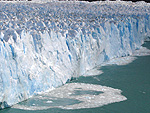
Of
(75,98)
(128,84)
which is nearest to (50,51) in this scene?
(75,98)

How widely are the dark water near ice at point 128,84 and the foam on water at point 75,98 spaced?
11 centimetres

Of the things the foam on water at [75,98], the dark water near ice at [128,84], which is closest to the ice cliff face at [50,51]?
the foam on water at [75,98]

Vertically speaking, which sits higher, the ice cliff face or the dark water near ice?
the ice cliff face

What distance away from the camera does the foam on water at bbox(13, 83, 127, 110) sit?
471 cm

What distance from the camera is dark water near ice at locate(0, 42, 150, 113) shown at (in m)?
4.67

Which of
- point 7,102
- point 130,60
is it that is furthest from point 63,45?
point 130,60

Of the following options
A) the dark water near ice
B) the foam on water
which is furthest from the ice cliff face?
the dark water near ice

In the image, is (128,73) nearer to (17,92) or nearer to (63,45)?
(63,45)

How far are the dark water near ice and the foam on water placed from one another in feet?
0.35

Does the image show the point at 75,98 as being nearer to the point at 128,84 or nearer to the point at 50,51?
the point at 50,51

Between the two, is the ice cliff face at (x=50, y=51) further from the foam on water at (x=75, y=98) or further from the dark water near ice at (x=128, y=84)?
the dark water near ice at (x=128, y=84)

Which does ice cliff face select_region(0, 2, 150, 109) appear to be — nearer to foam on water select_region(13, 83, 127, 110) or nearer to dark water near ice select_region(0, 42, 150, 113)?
foam on water select_region(13, 83, 127, 110)

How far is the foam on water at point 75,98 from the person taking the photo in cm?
471

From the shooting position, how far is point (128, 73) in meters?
6.73
